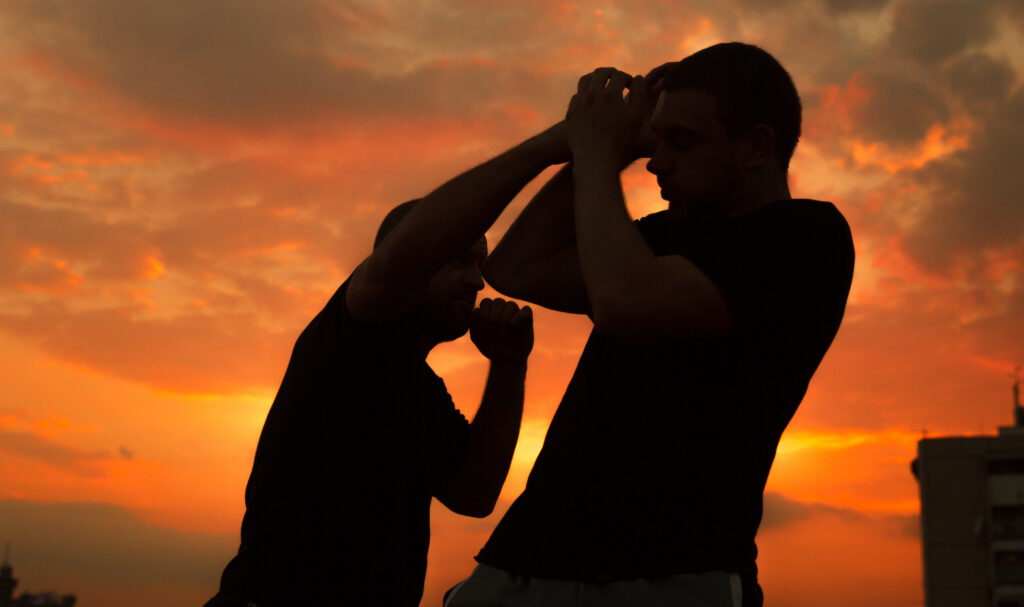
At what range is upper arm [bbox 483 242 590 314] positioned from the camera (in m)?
3.25

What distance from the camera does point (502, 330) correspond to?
4355mm

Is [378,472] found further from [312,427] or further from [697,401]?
[697,401]

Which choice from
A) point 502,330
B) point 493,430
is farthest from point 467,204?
point 493,430

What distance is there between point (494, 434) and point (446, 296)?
0.85 meters

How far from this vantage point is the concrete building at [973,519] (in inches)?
2940

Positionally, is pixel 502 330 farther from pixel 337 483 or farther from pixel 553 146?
pixel 553 146

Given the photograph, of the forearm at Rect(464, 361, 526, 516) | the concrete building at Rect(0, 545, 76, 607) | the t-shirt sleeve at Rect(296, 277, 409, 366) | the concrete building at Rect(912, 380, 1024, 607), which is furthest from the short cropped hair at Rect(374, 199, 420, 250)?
the concrete building at Rect(0, 545, 76, 607)

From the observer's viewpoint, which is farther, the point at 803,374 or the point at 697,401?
the point at 803,374

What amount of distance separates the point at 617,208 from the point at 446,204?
1.95ft

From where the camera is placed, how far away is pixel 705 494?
2.81m

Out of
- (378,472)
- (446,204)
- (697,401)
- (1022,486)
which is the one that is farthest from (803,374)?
(1022,486)

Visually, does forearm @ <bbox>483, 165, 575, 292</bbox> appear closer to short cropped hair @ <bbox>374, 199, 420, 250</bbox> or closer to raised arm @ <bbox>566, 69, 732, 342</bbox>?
raised arm @ <bbox>566, 69, 732, 342</bbox>

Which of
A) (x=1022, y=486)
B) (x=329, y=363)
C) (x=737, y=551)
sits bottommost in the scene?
(x=737, y=551)

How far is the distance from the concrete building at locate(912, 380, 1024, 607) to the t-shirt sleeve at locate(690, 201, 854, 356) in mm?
78770
